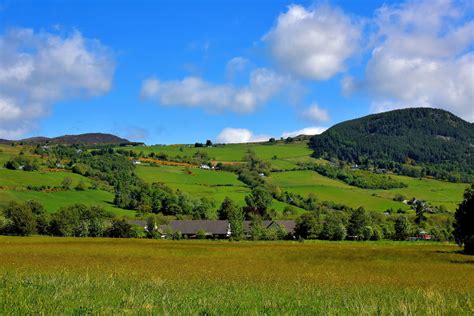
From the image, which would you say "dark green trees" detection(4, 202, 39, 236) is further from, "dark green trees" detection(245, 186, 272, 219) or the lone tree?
the lone tree

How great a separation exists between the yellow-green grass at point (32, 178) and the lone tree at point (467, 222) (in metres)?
123

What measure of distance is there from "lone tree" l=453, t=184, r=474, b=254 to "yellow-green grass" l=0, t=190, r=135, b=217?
9621 centimetres

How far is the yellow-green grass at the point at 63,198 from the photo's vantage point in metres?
129

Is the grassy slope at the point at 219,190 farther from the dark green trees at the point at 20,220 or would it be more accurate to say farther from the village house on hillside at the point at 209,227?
the dark green trees at the point at 20,220

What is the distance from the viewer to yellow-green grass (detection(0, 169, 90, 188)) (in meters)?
146

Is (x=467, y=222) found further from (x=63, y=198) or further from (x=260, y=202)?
(x=63, y=198)

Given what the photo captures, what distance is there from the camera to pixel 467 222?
209 feet

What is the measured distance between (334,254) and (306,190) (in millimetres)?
120894

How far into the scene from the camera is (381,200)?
173m

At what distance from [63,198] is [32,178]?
21572 mm

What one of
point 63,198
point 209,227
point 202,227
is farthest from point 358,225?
point 63,198

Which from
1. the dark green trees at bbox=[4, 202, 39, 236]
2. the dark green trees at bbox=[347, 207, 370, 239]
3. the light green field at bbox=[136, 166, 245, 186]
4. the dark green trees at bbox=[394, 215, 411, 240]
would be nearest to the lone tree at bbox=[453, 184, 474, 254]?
the dark green trees at bbox=[347, 207, 370, 239]

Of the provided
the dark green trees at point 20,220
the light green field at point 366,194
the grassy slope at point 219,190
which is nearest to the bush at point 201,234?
the grassy slope at point 219,190

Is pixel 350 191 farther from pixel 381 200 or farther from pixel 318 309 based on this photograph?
pixel 318 309
